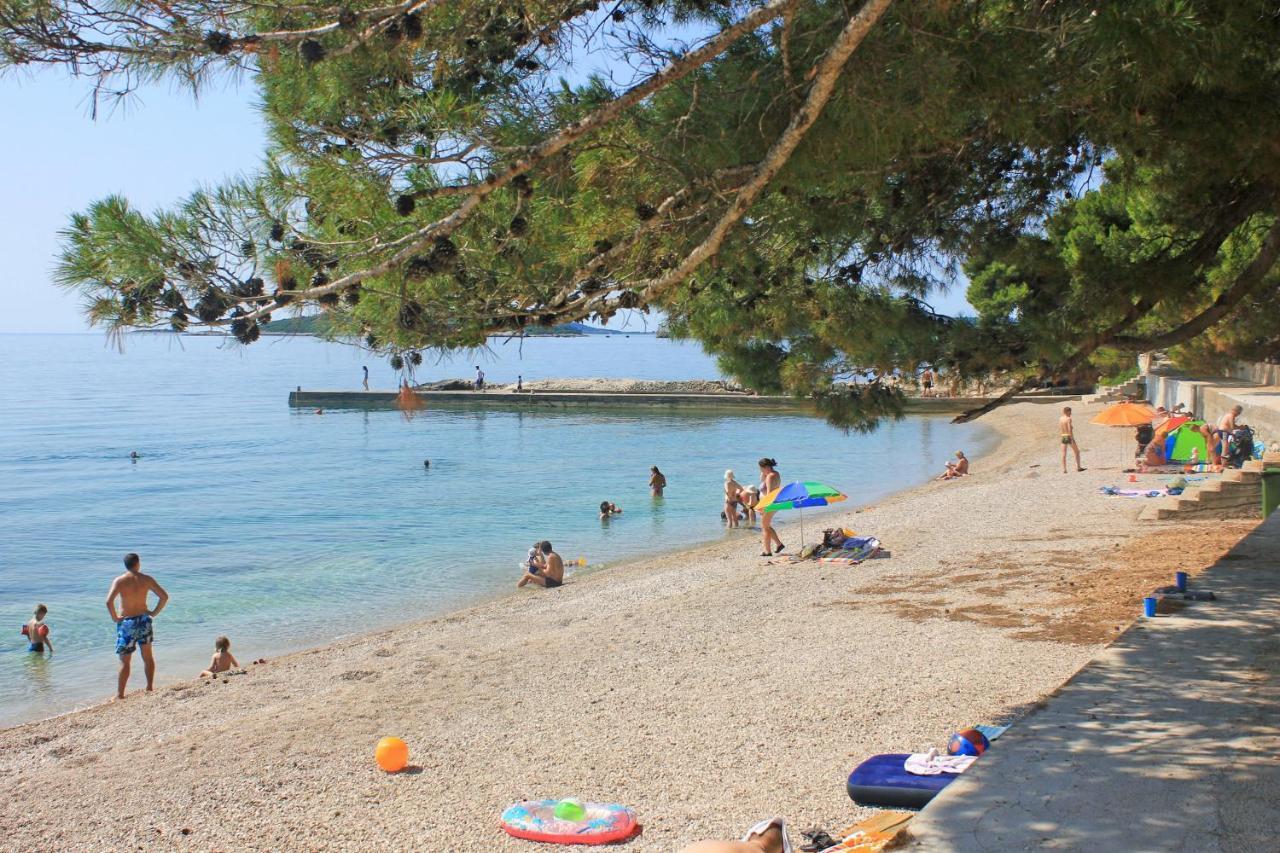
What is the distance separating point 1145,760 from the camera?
4.45 metres

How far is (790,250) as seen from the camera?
7387mm

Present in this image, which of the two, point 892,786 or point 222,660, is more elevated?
point 892,786

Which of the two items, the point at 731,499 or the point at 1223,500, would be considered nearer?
the point at 1223,500

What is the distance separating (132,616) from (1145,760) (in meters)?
10.0

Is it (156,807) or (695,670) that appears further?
(695,670)

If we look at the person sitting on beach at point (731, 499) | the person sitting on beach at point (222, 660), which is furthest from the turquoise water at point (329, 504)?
the person sitting on beach at point (222, 660)

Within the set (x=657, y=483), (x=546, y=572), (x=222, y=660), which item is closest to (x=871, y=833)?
(x=222, y=660)

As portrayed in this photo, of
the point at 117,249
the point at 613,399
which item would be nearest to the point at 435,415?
the point at 613,399

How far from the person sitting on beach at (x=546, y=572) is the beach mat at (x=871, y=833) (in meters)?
11.9

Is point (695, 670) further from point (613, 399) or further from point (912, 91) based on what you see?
point (613, 399)

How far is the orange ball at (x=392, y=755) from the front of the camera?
6953 mm

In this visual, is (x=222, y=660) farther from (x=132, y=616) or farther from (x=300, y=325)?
(x=300, y=325)

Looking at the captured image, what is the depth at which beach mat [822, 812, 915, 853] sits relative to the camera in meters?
4.18

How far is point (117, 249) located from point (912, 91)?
3.49 meters
